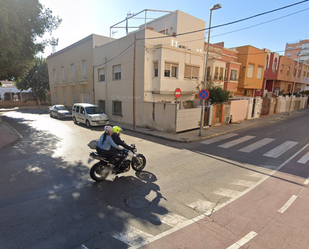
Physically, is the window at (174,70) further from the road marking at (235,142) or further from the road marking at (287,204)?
the road marking at (287,204)

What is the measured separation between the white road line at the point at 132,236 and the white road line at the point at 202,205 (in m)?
1.40

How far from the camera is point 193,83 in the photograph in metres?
16.0

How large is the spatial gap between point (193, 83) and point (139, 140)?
27.8ft

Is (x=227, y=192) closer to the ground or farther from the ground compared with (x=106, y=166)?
closer to the ground

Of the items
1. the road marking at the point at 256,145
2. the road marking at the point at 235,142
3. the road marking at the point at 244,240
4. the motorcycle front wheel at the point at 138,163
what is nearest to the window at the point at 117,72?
the road marking at the point at 235,142

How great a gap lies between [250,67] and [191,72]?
13362 millimetres

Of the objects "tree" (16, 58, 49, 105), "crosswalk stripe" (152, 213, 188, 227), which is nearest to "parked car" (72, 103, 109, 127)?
"crosswalk stripe" (152, 213, 188, 227)

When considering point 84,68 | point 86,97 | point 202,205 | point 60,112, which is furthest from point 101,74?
point 202,205

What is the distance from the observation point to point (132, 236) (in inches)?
125

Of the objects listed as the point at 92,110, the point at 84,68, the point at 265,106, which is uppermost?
the point at 84,68

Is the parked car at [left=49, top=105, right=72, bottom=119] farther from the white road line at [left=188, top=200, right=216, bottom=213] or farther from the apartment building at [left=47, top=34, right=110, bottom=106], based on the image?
the white road line at [left=188, top=200, right=216, bottom=213]

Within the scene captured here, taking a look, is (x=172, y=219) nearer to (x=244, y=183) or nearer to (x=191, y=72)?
(x=244, y=183)

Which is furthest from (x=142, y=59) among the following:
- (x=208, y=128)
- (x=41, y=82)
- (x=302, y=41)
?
(x=302, y=41)

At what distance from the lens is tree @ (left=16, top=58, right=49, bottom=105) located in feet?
101
